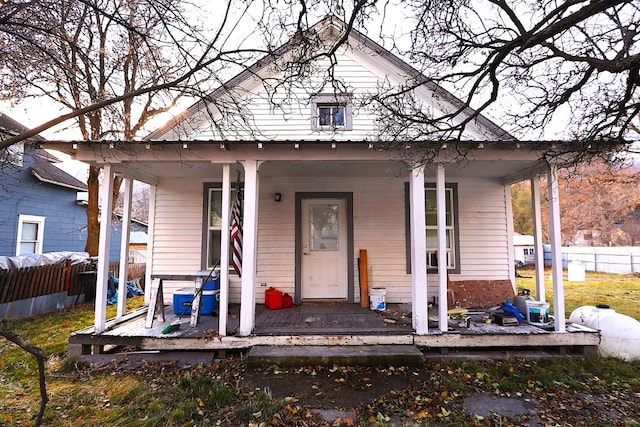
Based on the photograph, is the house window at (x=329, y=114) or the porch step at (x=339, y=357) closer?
the porch step at (x=339, y=357)

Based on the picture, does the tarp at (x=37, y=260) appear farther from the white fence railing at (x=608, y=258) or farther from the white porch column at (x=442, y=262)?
the white fence railing at (x=608, y=258)

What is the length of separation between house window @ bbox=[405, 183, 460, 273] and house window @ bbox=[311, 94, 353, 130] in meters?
1.88

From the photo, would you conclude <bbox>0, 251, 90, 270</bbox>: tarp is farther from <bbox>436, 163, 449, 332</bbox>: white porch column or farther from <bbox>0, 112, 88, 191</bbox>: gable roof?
<bbox>436, 163, 449, 332</bbox>: white porch column

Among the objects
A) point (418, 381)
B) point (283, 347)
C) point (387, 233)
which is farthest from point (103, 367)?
point (387, 233)

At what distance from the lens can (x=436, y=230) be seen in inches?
262

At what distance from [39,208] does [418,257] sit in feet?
41.5

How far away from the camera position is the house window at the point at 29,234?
33.9 feet

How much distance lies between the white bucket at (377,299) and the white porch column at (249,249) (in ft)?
7.69

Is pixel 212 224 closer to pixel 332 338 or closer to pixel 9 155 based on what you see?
pixel 9 155

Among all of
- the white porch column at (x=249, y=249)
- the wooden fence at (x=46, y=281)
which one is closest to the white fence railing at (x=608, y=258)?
the white porch column at (x=249, y=249)

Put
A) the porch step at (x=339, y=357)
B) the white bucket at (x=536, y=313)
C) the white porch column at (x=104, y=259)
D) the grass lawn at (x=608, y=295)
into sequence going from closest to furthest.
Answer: the porch step at (x=339, y=357) → the white porch column at (x=104, y=259) → the white bucket at (x=536, y=313) → the grass lawn at (x=608, y=295)

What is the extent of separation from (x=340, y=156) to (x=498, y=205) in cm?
403

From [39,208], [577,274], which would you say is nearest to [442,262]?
[577,274]

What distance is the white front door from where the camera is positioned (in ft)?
21.6
